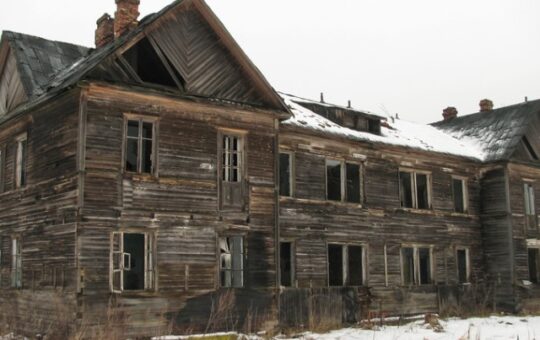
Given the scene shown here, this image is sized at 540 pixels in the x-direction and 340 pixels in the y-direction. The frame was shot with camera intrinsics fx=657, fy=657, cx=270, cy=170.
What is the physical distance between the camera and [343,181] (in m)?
22.5

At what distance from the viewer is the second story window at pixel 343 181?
73.4 feet

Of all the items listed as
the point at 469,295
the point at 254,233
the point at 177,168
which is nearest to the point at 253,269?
the point at 254,233

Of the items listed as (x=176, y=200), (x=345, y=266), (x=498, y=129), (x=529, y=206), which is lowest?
(x=345, y=266)

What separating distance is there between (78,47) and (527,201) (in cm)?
1911

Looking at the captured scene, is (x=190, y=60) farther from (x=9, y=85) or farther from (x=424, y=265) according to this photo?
(x=424, y=265)

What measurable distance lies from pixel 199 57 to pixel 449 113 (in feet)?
65.9

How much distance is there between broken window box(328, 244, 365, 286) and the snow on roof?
151 inches

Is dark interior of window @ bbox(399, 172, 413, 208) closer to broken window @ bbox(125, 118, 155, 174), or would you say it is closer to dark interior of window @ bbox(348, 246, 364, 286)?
dark interior of window @ bbox(348, 246, 364, 286)

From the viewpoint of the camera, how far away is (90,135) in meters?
15.8

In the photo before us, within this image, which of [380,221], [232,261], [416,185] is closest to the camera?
[232,261]

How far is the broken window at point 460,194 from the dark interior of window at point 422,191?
5.93 feet

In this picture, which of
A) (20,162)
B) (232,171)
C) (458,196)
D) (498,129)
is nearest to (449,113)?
(498,129)

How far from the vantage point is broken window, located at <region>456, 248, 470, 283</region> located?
26.3 metres

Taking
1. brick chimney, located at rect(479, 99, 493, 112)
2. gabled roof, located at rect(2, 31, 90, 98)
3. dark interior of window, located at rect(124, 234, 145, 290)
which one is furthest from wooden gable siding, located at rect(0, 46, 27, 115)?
brick chimney, located at rect(479, 99, 493, 112)
